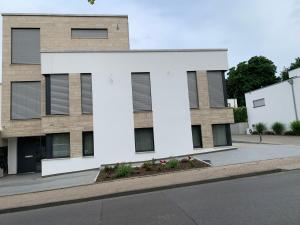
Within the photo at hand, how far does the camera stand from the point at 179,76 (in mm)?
18984

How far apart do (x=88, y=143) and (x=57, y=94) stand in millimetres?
3402

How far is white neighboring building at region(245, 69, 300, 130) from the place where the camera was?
2895 centimetres

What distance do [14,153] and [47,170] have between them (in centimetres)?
526

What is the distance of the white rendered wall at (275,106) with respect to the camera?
29688 mm

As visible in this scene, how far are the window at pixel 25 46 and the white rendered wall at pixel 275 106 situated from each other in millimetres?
22921

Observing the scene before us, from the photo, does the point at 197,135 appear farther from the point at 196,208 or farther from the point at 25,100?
the point at 196,208

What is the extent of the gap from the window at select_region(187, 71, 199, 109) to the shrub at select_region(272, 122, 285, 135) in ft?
50.3

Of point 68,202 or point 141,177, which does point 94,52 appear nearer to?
point 141,177

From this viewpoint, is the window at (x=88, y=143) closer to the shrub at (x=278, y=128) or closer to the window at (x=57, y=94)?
the window at (x=57, y=94)

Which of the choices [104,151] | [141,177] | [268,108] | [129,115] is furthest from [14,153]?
[268,108]

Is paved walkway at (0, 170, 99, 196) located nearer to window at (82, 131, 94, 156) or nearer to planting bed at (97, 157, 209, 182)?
planting bed at (97, 157, 209, 182)

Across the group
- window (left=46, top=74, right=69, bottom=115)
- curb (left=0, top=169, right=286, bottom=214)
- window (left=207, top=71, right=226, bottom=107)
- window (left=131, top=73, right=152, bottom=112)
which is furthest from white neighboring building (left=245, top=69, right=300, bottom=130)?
window (left=46, top=74, right=69, bottom=115)

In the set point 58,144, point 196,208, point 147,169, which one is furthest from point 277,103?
point 196,208

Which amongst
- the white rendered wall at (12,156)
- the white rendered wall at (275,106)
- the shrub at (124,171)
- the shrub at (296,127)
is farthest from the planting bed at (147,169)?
the white rendered wall at (275,106)
